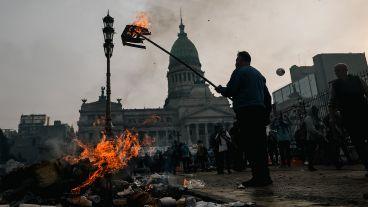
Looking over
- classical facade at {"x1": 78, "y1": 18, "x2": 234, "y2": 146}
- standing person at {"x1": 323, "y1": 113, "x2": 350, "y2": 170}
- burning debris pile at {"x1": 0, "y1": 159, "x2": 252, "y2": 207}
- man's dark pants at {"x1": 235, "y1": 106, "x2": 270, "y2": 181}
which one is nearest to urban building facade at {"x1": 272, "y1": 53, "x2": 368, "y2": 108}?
classical facade at {"x1": 78, "y1": 18, "x2": 234, "y2": 146}

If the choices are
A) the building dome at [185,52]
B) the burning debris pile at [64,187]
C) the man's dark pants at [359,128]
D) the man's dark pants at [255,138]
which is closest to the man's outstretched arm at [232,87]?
the man's dark pants at [255,138]

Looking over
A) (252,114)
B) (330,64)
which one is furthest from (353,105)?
(330,64)

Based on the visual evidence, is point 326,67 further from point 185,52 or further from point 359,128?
point 185,52

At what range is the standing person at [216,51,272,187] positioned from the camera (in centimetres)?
535

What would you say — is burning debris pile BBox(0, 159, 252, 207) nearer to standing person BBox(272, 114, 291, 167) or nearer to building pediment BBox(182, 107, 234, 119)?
standing person BBox(272, 114, 291, 167)

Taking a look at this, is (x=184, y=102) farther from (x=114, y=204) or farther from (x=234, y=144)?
(x=114, y=204)

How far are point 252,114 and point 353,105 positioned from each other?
238 centimetres

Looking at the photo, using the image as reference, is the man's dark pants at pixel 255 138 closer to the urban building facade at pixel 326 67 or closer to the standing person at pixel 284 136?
the standing person at pixel 284 136

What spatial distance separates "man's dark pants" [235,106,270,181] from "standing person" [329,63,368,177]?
204 cm

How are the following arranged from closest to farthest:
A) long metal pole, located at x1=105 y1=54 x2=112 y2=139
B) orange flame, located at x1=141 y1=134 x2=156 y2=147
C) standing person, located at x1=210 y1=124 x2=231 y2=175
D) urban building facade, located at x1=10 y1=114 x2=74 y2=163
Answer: long metal pole, located at x1=105 y1=54 x2=112 y2=139 → standing person, located at x1=210 y1=124 x2=231 y2=175 → urban building facade, located at x1=10 y1=114 x2=74 y2=163 → orange flame, located at x1=141 y1=134 x2=156 y2=147

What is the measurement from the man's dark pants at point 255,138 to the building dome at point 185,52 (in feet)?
301

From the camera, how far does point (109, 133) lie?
7.84 m

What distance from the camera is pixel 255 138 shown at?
17.6 feet

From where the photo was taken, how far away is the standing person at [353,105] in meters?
6.30
